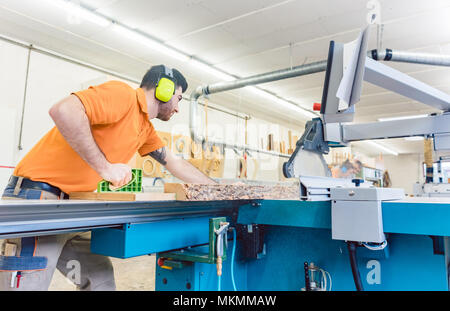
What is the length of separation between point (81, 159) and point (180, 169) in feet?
1.77

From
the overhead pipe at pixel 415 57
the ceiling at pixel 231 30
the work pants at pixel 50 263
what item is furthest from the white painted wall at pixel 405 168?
the work pants at pixel 50 263

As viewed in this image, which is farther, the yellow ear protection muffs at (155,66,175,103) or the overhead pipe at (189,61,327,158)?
the overhead pipe at (189,61,327,158)

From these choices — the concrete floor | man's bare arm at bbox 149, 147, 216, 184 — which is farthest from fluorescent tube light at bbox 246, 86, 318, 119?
man's bare arm at bbox 149, 147, 216, 184

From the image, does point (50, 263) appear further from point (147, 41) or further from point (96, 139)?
point (147, 41)

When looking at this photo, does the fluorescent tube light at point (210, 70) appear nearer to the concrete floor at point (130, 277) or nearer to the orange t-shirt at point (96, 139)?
the concrete floor at point (130, 277)

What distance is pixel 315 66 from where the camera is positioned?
11.6ft

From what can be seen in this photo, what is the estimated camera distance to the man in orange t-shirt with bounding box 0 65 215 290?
0.97 m

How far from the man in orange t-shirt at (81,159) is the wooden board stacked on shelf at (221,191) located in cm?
17

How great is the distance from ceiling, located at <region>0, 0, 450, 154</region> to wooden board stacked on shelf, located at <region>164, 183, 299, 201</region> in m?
2.17

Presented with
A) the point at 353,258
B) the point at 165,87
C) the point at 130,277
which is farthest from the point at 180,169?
the point at 130,277

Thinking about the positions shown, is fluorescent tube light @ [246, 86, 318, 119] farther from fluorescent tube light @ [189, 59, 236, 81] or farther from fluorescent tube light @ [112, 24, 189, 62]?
fluorescent tube light @ [112, 24, 189, 62]

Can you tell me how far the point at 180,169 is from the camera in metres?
1.61
